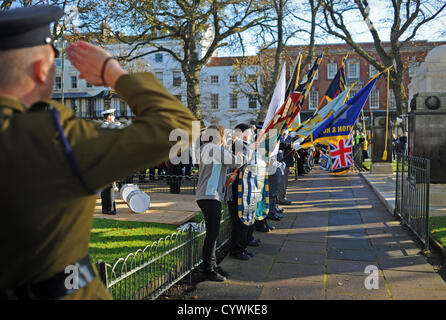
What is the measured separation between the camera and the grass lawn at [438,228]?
6.33 metres

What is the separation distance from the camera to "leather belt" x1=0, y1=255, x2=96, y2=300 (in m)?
1.26

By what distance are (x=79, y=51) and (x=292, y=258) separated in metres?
5.03

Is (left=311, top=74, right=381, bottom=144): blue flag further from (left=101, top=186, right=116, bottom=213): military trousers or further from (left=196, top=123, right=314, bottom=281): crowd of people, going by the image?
(left=101, top=186, right=116, bottom=213): military trousers

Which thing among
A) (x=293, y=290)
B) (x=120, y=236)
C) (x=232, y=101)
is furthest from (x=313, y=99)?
(x=293, y=290)

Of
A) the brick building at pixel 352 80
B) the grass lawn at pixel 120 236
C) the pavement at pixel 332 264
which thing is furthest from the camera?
the brick building at pixel 352 80

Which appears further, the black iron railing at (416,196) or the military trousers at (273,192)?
the military trousers at (273,192)

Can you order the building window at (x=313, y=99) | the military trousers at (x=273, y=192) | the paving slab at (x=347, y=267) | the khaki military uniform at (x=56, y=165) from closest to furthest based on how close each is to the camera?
the khaki military uniform at (x=56, y=165) → the paving slab at (x=347, y=267) → the military trousers at (x=273, y=192) → the building window at (x=313, y=99)

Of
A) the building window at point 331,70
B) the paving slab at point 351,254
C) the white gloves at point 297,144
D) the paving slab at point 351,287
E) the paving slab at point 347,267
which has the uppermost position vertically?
the building window at point 331,70

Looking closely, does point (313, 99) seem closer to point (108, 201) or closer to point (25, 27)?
point (108, 201)

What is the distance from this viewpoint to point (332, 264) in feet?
18.0

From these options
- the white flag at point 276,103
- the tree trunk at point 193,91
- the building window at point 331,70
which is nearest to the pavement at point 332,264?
the white flag at point 276,103

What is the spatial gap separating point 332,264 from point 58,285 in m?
4.78

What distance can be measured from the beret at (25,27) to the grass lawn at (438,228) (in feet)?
20.9

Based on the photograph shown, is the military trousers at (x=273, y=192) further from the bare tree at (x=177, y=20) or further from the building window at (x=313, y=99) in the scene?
the building window at (x=313, y=99)
